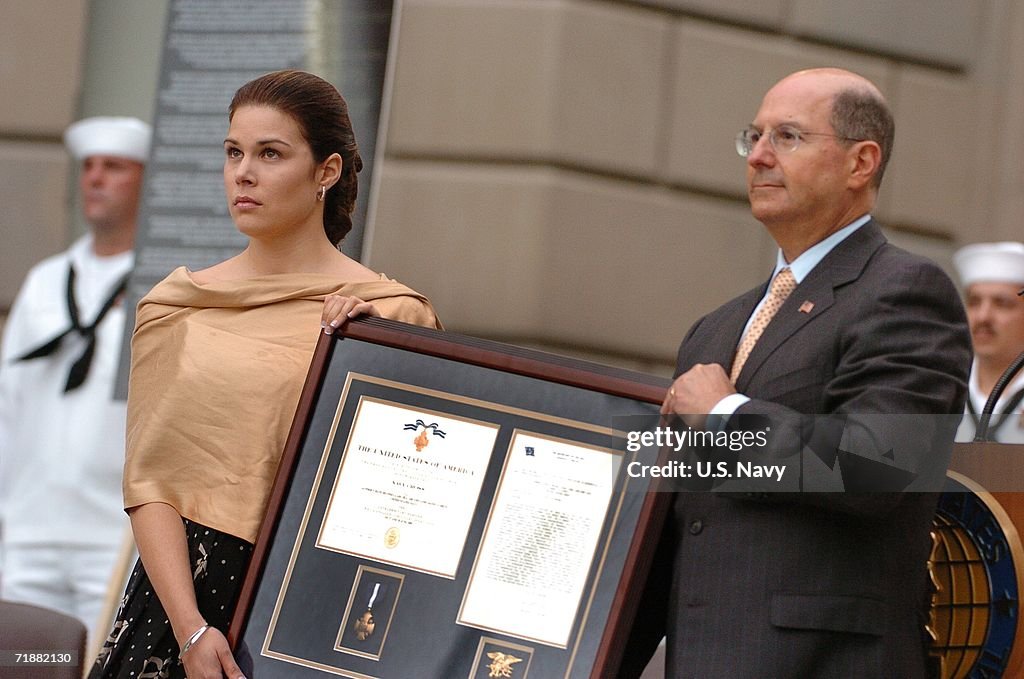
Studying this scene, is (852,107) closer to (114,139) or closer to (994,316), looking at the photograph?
(994,316)

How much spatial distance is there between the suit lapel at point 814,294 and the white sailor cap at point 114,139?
155 inches

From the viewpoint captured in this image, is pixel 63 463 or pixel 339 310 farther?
pixel 63 463

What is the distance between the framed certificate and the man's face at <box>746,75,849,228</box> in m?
0.42

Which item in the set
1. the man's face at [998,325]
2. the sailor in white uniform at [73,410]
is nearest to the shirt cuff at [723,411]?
the man's face at [998,325]

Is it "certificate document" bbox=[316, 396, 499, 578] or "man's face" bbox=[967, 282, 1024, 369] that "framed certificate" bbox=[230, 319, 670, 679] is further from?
"man's face" bbox=[967, 282, 1024, 369]

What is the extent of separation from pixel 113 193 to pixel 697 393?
13.6 ft

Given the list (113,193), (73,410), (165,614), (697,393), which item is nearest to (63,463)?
(73,410)

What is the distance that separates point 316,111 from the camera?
3.14 m

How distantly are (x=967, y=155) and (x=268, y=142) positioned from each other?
4773 mm

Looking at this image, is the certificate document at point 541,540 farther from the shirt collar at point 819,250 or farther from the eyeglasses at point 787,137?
the eyeglasses at point 787,137

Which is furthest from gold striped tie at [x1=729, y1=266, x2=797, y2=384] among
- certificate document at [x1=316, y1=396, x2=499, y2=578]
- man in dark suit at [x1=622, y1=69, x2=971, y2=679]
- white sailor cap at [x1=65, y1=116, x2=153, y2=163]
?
white sailor cap at [x1=65, y1=116, x2=153, y2=163]

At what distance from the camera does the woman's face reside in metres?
3.10

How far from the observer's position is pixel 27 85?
6922 millimetres

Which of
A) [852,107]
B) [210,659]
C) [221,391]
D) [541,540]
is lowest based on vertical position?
[210,659]
